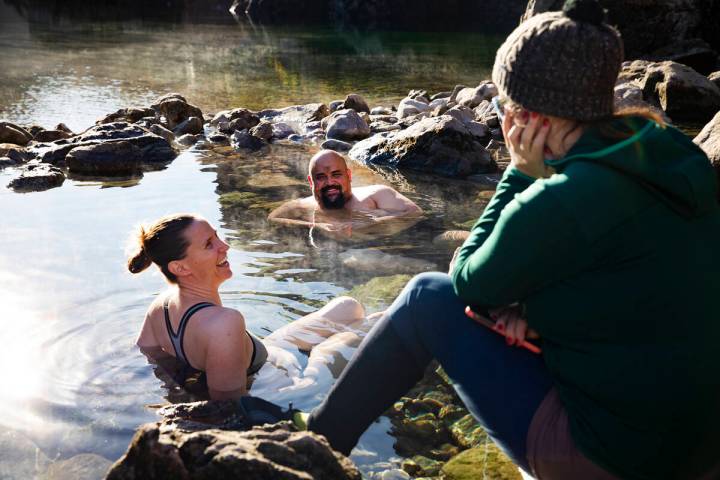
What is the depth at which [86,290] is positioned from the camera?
5.73m

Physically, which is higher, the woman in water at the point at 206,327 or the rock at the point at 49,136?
the woman in water at the point at 206,327

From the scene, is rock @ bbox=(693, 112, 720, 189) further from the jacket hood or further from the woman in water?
the jacket hood

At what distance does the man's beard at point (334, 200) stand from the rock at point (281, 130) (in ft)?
17.1

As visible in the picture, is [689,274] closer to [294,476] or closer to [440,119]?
[294,476]

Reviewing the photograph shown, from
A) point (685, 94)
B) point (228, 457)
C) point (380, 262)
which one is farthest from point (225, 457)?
point (685, 94)

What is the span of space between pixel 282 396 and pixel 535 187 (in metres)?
2.39

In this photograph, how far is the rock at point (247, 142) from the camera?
12.0 meters

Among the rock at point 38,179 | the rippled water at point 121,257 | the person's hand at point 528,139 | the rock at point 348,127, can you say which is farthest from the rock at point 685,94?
the person's hand at point 528,139

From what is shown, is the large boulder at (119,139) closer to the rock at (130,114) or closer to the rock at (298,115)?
the rock at (130,114)

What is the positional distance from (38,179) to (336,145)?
4.57 m

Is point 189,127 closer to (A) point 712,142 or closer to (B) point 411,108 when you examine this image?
(B) point 411,108

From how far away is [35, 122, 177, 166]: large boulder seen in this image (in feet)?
35.4

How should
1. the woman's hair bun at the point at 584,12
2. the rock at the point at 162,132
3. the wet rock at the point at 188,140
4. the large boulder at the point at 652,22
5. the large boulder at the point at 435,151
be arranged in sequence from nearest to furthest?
1. the woman's hair bun at the point at 584,12
2. the large boulder at the point at 435,151
3. the wet rock at the point at 188,140
4. the rock at the point at 162,132
5. the large boulder at the point at 652,22

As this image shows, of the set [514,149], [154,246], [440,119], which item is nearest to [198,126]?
[440,119]
